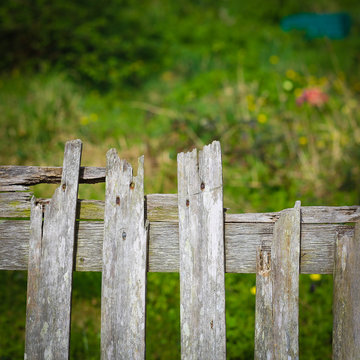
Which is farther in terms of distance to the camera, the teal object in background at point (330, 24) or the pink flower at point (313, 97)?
the teal object in background at point (330, 24)

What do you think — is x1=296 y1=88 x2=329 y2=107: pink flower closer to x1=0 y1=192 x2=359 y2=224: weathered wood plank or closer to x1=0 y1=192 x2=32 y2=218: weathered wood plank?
x1=0 y1=192 x2=359 y2=224: weathered wood plank

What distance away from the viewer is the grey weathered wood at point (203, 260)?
142 cm

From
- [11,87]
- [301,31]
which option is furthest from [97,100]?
[301,31]

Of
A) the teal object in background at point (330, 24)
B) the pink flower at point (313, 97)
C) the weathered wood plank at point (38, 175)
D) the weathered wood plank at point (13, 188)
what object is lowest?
the weathered wood plank at point (13, 188)

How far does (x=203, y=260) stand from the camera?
4.69 ft

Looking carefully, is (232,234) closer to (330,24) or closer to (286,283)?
(286,283)

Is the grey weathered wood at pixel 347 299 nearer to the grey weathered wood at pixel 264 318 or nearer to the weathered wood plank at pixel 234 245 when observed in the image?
the weathered wood plank at pixel 234 245

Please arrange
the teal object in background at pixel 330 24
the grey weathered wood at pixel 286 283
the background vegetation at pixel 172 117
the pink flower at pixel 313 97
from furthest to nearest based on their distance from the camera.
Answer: the teal object in background at pixel 330 24 < the pink flower at pixel 313 97 < the background vegetation at pixel 172 117 < the grey weathered wood at pixel 286 283

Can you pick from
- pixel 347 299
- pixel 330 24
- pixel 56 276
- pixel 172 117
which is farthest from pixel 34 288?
pixel 330 24

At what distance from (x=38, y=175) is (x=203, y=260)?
0.69 meters

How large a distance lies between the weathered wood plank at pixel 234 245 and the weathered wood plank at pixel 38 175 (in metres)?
0.18

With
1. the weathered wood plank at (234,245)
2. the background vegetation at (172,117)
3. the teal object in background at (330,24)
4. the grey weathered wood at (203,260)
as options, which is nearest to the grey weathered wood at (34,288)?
the weathered wood plank at (234,245)

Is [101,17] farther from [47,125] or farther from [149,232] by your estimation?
[149,232]

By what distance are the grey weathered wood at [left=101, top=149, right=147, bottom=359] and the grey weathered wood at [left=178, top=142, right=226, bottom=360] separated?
152mm
